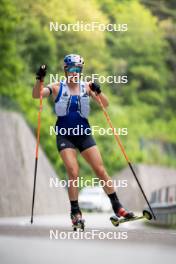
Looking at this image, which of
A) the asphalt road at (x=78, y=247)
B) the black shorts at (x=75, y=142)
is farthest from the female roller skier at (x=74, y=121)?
the asphalt road at (x=78, y=247)

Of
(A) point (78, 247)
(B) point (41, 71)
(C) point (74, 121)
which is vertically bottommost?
(A) point (78, 247)

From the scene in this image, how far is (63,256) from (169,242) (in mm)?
2867

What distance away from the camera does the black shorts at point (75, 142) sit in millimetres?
11203

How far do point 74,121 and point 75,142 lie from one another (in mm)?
278

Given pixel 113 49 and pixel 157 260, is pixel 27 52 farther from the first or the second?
pixel 157 260

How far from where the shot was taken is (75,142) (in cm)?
1125

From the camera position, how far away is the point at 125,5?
7162 cm

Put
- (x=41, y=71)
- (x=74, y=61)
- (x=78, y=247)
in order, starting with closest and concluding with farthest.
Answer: (x=41, y=71)
(x=74, y=61)
(x=78, y=247)

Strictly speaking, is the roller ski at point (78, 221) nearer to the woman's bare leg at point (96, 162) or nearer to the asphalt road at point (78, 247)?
the asphalt road at point (78, 247)

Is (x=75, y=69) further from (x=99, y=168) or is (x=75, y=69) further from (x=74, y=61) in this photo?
(x=99, y=168)

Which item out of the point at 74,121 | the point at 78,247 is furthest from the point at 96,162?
the point at 78,247

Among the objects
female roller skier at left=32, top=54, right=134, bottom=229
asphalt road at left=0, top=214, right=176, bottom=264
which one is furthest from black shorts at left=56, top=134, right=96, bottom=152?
asphalt road at left=0, top=214, right=176, bottom=264

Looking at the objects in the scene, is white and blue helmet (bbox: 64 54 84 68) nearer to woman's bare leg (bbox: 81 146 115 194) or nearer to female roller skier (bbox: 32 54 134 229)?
female roller skier (bbox: 32 54 134 229)

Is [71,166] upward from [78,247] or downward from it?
upward
